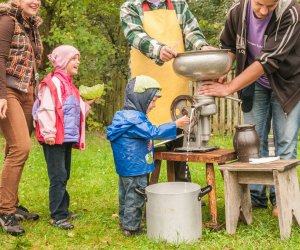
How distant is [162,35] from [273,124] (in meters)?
1.20

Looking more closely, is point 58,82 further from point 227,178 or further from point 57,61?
point 227,178

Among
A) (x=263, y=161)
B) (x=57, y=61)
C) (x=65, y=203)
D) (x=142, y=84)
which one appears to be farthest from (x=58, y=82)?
(x=263, y=161)

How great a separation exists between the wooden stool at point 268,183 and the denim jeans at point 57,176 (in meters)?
1.28

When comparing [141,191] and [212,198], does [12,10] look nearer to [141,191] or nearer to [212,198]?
[141,191]

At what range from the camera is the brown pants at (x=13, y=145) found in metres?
4.03

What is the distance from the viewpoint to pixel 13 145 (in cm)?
406

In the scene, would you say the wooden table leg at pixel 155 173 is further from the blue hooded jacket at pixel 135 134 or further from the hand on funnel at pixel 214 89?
the hand on funnel at pixel 214 89

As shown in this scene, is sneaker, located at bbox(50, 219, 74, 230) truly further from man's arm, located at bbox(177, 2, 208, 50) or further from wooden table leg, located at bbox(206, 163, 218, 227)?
man's arm, located at bbox(177, 2, 208, 50)

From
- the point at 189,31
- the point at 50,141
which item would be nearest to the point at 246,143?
the point at 189,31

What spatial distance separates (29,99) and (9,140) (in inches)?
16.6

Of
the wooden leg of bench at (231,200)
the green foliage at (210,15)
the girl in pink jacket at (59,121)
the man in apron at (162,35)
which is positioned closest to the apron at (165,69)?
the man in apron at (162,35)

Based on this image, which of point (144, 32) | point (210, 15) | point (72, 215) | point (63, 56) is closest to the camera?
point (144, 32)

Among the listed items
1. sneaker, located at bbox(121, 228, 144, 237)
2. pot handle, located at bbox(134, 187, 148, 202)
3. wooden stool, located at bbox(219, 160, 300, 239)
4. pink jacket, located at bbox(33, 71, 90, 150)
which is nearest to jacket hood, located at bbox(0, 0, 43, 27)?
pink jacket, located at bbox(33, 71, 90, 150)

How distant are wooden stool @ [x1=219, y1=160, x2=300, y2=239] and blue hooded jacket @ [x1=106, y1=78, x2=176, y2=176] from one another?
1.75ft
